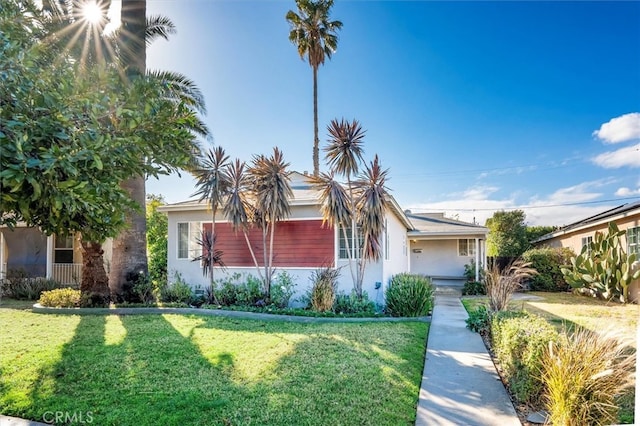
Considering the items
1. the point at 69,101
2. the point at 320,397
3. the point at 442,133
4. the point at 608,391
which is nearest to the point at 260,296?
the point at 320,397

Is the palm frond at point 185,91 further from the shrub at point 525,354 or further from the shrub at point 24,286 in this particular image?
the shrub at point 525,354

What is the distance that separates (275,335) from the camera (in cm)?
720

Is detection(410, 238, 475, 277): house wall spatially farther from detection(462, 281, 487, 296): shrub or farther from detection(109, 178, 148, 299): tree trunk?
detection(109, 178, 148, 299): tree trunk

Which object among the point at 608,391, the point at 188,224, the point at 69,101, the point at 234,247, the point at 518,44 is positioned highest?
the point at 518,44

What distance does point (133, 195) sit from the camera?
11117 mm

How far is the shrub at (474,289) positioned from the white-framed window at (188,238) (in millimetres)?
11664

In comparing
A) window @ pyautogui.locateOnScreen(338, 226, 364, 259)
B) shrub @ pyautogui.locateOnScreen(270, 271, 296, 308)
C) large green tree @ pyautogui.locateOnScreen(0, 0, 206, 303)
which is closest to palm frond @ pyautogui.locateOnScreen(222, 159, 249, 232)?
shrub @ pyautogui.locateOnScreen(270, 271, 296, 308)

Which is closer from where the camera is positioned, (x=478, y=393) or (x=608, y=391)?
(x=608, y=391)

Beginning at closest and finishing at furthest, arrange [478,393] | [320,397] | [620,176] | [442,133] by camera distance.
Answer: [320,397]
[478,393]
[620,176]
[442,133]

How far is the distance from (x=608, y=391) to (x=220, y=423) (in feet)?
12.7

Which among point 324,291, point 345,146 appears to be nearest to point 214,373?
point 324,291

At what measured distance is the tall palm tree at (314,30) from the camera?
1892 centimetres

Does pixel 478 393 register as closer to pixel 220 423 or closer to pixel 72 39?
pixel 220 423

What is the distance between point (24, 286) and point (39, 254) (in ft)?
8.77
